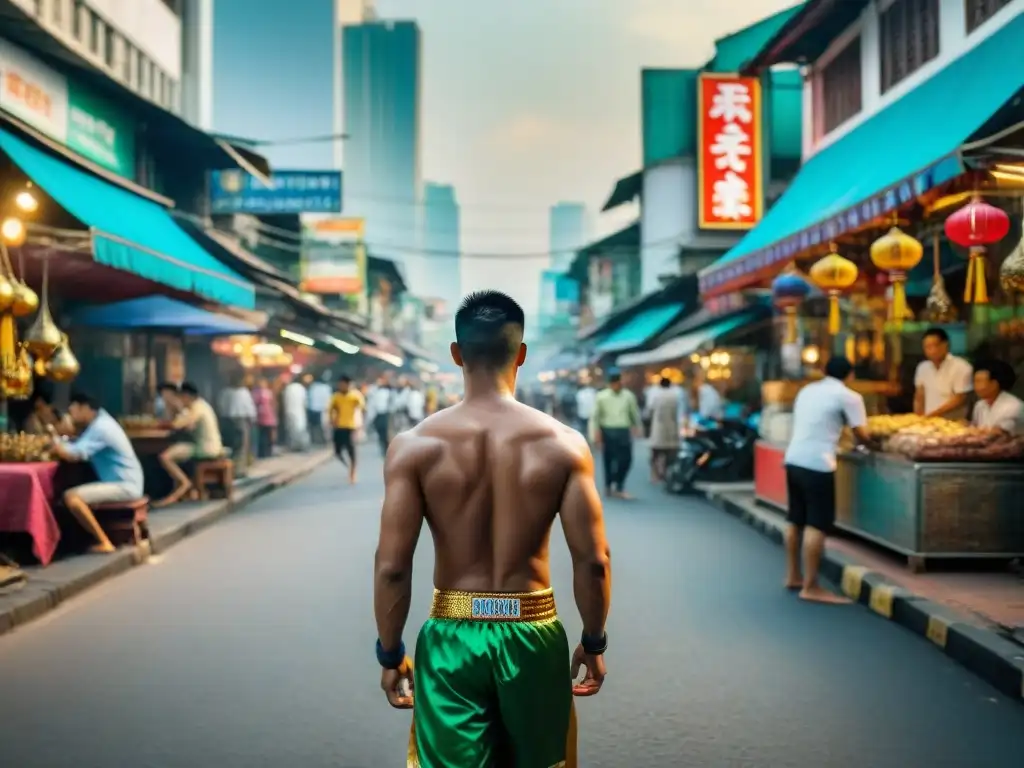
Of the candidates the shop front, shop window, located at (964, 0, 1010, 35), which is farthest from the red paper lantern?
shop window, located at (964, 0, 1010, 35)

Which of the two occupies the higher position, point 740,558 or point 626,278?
point 626,278

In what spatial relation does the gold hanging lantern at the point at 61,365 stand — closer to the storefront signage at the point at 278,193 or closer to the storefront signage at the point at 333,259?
the storefront signage at the point at 278,193

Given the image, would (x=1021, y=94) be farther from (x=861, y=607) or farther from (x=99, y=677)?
(x=99, y=677)

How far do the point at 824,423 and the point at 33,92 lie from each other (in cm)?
1179

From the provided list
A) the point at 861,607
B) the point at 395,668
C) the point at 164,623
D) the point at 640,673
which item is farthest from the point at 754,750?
the point at 164,623

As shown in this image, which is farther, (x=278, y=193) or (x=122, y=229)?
(x=278, y=193)

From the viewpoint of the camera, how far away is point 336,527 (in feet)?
40.8

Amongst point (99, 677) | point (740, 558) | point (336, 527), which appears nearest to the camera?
point (99, 677)

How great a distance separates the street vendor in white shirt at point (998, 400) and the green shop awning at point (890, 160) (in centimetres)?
163

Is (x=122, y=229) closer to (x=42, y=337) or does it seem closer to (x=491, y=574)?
(x=42, y=337)

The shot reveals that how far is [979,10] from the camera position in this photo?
428 inches

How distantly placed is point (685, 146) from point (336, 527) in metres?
27.0

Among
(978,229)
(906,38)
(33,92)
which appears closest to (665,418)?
(906,38)

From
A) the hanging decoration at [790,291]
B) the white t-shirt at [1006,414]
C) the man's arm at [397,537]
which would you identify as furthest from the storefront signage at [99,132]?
the man's arm at [397,537]
